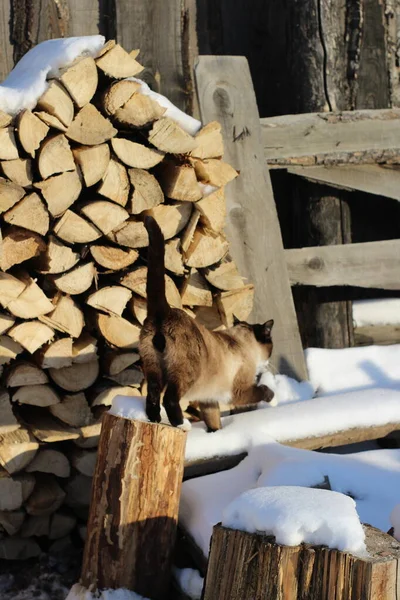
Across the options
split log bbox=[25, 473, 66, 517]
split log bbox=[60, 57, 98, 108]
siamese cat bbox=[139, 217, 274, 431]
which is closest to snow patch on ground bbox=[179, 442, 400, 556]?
siamese cat bbox=[139, 217, 274, 431]

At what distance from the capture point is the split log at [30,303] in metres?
4.08

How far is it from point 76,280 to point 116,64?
1.14 meters

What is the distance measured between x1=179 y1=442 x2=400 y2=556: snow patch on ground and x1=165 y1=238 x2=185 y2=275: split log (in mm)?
1097

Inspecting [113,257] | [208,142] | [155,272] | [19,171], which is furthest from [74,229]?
[208,142]

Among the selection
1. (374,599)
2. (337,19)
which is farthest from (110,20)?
(374,599)

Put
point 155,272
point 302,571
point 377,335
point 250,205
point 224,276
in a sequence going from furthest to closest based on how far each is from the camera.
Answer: point 377,335
point 250,205
point 224,276
point 155,272
point 302,571

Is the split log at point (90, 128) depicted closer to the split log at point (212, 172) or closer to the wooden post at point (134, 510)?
the split log at point (212, 172)

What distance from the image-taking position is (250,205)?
526 cm

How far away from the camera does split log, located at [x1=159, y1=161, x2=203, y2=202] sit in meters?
4.33

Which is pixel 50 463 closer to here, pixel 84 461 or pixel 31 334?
pixel 84 461

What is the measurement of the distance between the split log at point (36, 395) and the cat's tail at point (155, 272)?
0.96 meters

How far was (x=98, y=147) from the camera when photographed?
13.5 feet

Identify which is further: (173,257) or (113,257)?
(173,257)

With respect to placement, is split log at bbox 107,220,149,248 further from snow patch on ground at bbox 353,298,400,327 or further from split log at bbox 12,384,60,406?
snow patch on ground at bbox 353,298,400,327
